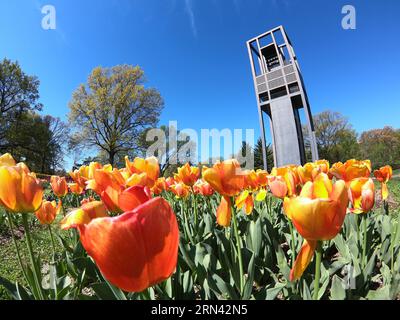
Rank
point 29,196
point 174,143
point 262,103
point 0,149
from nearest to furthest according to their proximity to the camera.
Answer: point 29,196 → point 262,103 → point 0,149 → point 174,143

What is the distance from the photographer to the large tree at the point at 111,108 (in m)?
26.6

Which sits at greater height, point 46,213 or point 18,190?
point 18,190

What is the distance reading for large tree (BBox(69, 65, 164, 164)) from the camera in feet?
87.3

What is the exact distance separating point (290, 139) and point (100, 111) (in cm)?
1856

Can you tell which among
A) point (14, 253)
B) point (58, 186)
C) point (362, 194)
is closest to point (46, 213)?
point (58, 186)

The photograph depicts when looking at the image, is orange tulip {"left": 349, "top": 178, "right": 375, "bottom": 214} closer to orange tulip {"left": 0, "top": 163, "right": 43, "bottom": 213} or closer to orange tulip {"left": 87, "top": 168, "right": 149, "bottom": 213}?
orange tulip {"left": 87, "top": 168, "right": 149, "bottom": 213}

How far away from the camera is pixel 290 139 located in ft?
54.2

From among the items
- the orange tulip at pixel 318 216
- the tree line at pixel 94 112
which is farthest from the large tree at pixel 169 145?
the orange tulip at pixel 318 216

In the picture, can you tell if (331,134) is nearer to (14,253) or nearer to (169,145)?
(169,145)

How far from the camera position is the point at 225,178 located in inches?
47.8

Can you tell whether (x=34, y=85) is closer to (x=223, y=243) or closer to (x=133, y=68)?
(x=133, y=68)

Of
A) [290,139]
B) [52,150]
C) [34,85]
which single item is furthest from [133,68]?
[290,139]

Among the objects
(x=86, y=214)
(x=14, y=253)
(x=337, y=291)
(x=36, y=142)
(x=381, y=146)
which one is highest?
(x=36, y=142)

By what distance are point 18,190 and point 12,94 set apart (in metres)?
32.9
